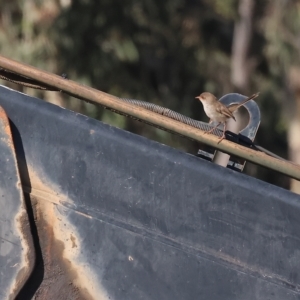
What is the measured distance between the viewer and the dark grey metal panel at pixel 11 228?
2.77 meters

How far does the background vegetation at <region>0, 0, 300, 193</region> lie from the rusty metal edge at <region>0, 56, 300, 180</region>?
9.44 metres

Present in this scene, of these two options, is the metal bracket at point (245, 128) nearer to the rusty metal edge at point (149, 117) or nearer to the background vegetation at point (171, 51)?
the rusty metal edge at point (149, 117)

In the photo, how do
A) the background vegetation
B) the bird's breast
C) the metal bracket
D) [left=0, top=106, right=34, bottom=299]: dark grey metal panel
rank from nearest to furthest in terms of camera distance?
[left=0, top=106, right=34, bottom=299]: dark grey metal panel → the metal bracket → the bird's breast → the background vegetation

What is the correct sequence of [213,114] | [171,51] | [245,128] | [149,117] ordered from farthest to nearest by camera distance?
[171,51] < [213,114] < [245,128] < [149,117]

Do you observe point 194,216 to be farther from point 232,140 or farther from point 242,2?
point 242,2

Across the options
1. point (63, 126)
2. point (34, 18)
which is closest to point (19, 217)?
point (63, 126)

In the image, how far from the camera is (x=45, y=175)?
2.85 metres

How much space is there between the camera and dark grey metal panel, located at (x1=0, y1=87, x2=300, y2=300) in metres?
2.78

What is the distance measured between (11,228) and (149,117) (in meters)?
0.61

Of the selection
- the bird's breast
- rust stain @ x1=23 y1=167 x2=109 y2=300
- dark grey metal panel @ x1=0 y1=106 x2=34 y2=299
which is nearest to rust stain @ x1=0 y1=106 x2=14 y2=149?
dark grey metal panel @ x1=0 y1=106 x2=34 y2=299

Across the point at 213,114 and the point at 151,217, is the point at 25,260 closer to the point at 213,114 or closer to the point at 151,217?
the point at 151,217

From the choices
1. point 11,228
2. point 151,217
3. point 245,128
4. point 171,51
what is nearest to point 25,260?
point 11,228

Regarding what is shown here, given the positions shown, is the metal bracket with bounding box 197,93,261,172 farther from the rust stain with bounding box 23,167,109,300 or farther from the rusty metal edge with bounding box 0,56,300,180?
the rust stain with bounding box 23,167,109,300

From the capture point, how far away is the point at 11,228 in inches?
110
